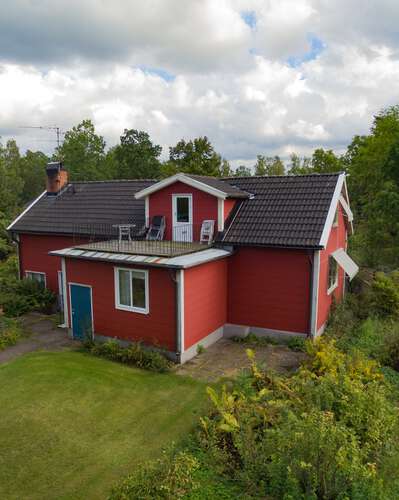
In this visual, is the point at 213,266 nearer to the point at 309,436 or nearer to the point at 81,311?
the point at 81,311

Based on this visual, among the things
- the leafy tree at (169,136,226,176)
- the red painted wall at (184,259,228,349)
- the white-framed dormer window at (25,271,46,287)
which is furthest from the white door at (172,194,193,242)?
the leafy tree at (169,136,226,176)

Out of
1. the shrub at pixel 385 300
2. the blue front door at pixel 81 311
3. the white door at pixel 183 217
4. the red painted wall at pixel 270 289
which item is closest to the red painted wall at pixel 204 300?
the red painted wall at pixel 270 289

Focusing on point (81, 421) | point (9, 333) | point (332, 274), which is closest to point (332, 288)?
point (332, 274)

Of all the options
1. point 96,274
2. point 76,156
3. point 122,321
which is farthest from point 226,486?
point 76,156

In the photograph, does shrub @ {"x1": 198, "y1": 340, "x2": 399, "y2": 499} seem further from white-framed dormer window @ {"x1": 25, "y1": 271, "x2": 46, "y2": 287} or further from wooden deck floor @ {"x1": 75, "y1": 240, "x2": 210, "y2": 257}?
white-framed dormer window @ {"x1": 25, "y1": 271, "x2": 46, "y2": 287}

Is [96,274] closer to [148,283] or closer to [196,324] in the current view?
[148,283]
